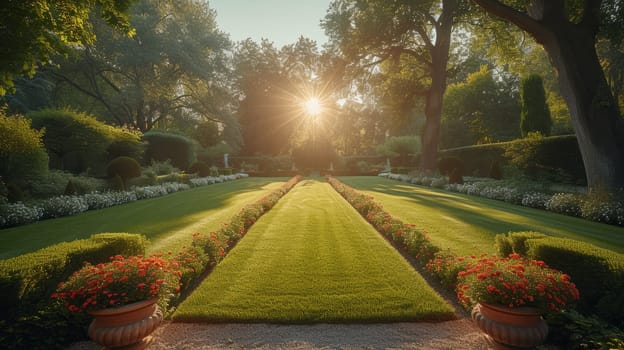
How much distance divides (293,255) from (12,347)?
13.7ft

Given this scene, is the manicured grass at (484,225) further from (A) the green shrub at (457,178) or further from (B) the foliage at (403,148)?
(B) the foliage at (403,148)

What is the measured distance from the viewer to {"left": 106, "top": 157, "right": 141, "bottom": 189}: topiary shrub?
16.2 m

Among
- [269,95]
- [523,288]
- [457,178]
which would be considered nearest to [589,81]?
[457,178]

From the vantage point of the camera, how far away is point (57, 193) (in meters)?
12.2

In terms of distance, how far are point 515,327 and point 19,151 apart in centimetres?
1636

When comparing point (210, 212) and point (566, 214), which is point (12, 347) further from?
point (566, 214)

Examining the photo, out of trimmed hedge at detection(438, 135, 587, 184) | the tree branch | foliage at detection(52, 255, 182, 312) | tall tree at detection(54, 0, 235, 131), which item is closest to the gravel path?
foliage at detection(52, 255, 182, 312)

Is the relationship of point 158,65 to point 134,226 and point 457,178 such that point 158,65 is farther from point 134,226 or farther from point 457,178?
point 457,178

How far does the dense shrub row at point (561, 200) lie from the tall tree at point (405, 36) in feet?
29.0

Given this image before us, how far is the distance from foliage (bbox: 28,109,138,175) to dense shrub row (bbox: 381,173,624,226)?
22.3m

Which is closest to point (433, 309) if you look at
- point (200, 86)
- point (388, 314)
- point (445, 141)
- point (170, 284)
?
point (388, 314)

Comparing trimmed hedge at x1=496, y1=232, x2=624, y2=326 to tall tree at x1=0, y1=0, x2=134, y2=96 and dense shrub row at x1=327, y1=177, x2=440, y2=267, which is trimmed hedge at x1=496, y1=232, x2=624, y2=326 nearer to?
dense shrub row at x1=327, y1=177, x2=440, y2=267

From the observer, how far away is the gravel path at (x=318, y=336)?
125 inches

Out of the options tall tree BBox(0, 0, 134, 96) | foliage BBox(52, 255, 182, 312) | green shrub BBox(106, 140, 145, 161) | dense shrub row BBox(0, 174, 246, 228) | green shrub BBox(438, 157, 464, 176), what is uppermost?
tall tree BBox(0, 0, 134, 96)
